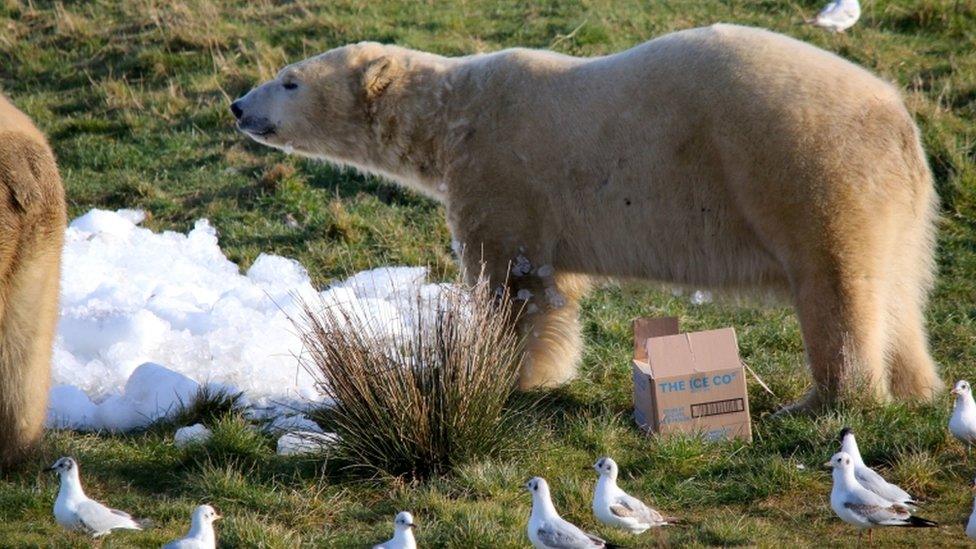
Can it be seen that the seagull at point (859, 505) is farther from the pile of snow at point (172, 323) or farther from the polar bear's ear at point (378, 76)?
the polar bear's ear at point (378, 76)

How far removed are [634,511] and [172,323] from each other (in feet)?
13.1

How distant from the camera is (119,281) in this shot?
28.7 ft

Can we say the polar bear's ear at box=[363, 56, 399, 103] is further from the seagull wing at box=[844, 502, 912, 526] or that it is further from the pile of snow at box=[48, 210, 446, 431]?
Answer: the seagull wing at box=[844, 502, 912, 526]

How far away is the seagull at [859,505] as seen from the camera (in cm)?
515

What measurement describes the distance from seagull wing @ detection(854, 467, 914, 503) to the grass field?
0.26m

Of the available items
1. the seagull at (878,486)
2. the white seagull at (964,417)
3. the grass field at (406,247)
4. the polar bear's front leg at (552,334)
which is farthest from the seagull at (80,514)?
the white seagull at (964,417)

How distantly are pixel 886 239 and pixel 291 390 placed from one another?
11.3ft

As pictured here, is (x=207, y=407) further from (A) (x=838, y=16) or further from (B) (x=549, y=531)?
(A) (x=838, y=16)

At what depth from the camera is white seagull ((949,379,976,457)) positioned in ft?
19.6

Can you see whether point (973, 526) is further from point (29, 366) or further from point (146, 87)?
point (146, 87)

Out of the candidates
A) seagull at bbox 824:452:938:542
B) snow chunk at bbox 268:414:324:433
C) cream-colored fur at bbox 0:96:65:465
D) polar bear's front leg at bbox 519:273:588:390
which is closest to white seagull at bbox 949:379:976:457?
seagull at bbox 824:452:938:542

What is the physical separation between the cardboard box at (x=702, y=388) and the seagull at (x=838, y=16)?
23.6 ft

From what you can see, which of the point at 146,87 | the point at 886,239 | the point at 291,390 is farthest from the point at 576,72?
the point at 146,87

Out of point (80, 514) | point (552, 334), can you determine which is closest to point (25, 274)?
point (80, 514)
